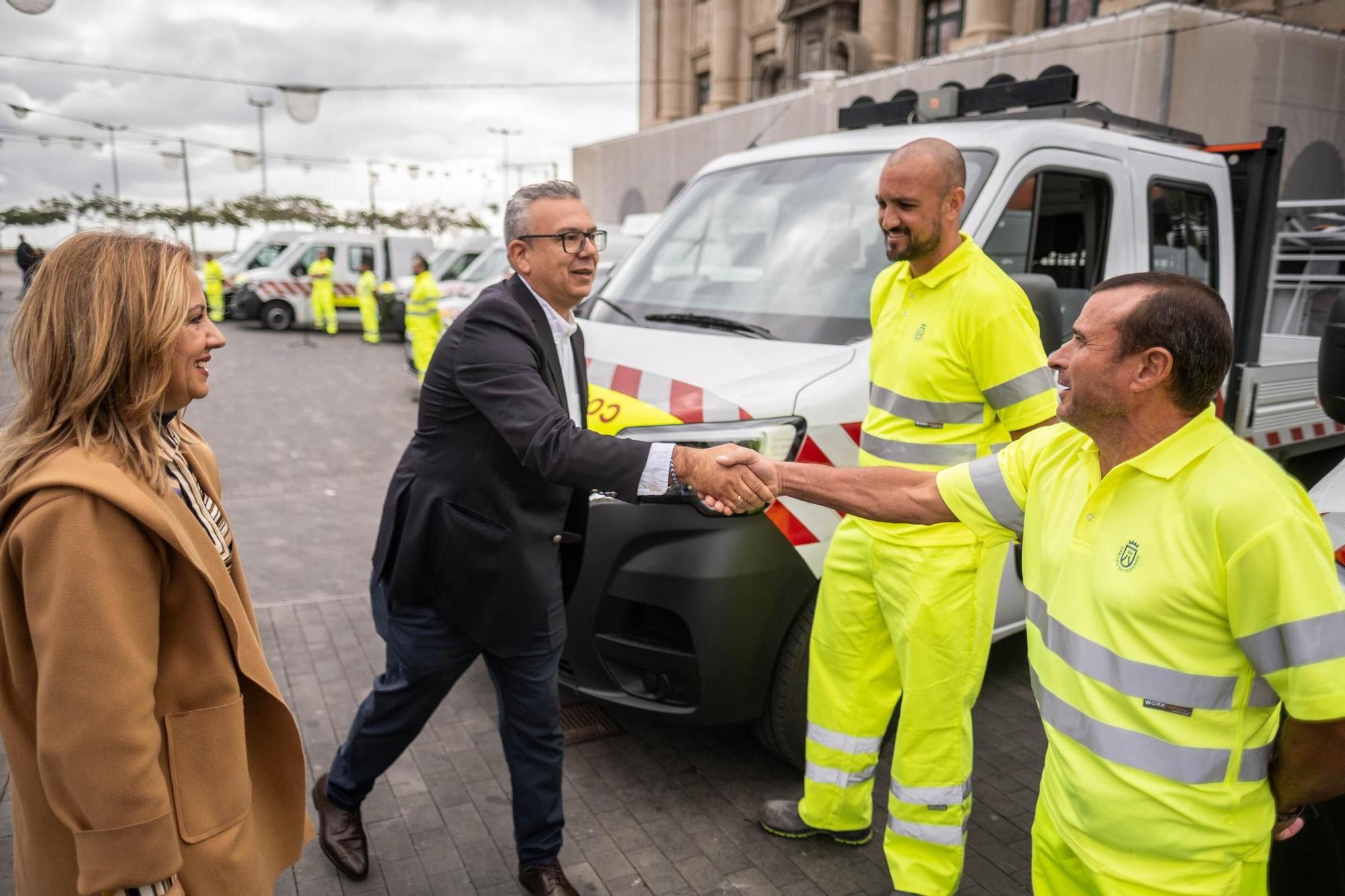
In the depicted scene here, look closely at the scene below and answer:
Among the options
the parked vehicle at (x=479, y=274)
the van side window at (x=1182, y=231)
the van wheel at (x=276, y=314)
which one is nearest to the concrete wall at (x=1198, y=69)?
the parked vehicle at (x=479, y=274)

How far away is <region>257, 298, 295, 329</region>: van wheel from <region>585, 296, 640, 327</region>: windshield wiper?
1854 cm

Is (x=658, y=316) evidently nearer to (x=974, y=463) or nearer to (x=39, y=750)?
(x=974, y=463)

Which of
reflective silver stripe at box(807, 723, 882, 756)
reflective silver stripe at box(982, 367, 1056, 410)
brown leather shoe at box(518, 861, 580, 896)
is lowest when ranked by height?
brown leather shoe at box(518, 861, 580, 896)

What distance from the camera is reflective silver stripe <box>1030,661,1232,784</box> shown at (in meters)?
1.71

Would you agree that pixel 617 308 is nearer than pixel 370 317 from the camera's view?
Yes

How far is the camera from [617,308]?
4320 mm

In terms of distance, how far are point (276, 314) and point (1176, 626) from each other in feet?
71.6

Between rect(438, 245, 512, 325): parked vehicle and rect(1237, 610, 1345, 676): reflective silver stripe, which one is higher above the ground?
rect(438, 245, 512, 325): parked vehicle

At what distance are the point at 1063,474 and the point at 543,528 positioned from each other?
137cm

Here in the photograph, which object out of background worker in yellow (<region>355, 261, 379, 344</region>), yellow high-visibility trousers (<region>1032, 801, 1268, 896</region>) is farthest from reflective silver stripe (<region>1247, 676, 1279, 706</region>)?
background worker in yellow (<region>355, 261, 379, 344</region>)

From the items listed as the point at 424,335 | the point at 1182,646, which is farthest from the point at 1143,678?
the point at 424,335

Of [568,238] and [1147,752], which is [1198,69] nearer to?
[568,238]

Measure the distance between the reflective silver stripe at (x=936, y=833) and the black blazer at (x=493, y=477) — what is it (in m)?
1.24

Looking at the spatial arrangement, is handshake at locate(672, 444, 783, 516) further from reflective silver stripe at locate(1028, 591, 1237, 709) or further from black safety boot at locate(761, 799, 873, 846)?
black safety boot at locate(761, 799, 873, 846)
